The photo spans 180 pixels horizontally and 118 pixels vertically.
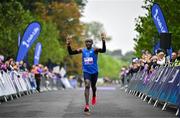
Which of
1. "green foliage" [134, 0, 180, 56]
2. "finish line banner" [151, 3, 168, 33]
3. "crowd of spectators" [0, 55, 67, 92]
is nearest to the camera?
"crowd of spectators" [0, 55, 67, 92]

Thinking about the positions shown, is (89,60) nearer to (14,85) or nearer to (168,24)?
(14,85)

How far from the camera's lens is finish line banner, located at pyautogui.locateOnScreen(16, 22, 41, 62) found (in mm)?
38906

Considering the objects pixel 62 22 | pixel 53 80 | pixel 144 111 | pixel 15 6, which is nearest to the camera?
pixel 144 111

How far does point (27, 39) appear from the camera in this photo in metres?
39.4

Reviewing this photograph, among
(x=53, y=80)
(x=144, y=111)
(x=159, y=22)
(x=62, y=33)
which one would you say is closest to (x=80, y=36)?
(x=62, y=33)

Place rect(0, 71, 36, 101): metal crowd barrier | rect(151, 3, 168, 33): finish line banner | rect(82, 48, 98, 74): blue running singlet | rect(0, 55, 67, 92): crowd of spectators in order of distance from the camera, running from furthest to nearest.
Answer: rect(151, 3, 168, 33): finish line banner < rect(0, 55, 67, 92): crowd of spectators < rect(0, 71, 36, 101): metal crowd barrier < rect(82, 48, 98, 74): blue running singlet

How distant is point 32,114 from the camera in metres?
17.5

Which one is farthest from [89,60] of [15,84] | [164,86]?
[15,84]

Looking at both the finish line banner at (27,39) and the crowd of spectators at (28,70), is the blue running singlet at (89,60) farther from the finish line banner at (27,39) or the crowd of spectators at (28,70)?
the finish line banner at (27,39)

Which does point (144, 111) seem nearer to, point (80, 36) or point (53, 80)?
point (53, 80)

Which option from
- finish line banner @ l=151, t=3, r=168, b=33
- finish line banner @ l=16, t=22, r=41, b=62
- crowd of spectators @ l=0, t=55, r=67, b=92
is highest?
finish line banner @ l=151, t=3, r=168, b=33

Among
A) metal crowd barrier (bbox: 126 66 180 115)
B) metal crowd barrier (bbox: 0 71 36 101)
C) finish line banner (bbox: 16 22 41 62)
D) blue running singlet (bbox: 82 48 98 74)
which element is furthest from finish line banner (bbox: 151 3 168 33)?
blue running singlet (bbox: 82 48 98 74)

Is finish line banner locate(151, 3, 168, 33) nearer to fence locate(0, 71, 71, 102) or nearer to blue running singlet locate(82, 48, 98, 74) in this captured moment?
fence locate(0, 71, 71, 102)

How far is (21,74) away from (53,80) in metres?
20.7
